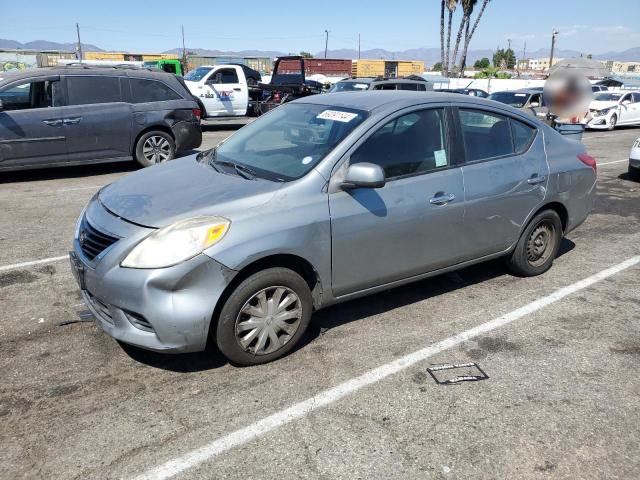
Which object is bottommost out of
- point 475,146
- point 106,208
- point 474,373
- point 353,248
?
point 474,373

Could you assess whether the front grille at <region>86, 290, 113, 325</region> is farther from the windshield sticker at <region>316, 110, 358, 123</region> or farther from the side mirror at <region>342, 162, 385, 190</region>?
the windshield sticker at <region>316, 110, 358, 123</region>

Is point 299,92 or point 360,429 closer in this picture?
point 360,429

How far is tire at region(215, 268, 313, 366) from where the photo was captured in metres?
3.18

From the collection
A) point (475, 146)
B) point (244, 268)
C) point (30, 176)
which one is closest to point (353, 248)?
point (244, 268)

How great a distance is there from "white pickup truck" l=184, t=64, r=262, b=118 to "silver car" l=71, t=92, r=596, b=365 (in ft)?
42.2

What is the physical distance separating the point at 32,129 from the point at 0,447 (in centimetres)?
697

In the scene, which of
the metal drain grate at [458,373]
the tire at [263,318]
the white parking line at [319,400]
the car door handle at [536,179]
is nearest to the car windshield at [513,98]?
the car door handle at [536,179]

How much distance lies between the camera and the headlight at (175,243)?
3.00 m

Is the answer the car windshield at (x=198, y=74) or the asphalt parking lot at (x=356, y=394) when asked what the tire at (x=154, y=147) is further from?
the car windshield at (x=198, y=74)

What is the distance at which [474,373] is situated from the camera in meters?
Result: 3.43

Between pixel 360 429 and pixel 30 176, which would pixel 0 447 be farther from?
pixel 30 176

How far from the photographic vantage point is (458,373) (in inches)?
135

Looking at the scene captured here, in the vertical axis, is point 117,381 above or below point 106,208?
below

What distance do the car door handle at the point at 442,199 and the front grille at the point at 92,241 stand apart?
7.10 ft
